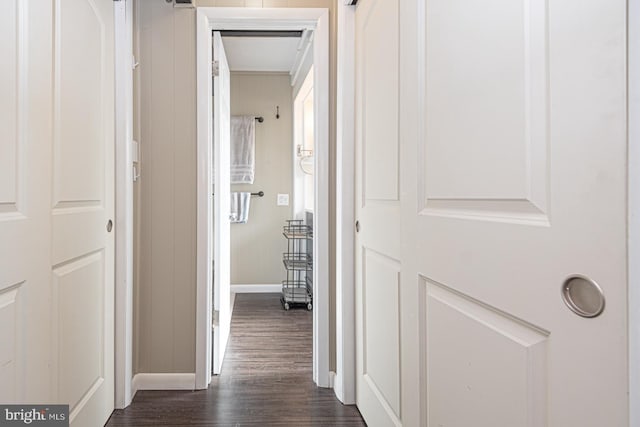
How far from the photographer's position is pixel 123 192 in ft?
6.14

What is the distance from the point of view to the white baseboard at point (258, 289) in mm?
4301

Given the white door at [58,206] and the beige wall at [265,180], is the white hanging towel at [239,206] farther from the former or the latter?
the white door at [58,206]

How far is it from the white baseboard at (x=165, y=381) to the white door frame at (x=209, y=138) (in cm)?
5

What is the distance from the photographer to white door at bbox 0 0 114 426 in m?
1.07

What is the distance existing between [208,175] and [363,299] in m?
1.01

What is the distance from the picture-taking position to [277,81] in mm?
4320

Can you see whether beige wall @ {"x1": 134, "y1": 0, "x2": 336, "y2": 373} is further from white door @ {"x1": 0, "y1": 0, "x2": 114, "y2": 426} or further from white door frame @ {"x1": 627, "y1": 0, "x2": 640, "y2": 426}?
white door frame @ {"x1": 627, "y1": 0, "x2": 640, "y2": 426}

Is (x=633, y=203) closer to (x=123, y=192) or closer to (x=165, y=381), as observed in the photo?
(x=123, y=192)

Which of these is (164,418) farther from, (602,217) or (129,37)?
(602,217)

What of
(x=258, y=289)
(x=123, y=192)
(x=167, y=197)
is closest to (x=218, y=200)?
(x=167, y=197)

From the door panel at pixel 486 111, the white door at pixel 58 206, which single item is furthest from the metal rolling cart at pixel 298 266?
the door panel at pixel 486 111

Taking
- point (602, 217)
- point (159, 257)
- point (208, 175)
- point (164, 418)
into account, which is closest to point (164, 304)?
point (159, 257)

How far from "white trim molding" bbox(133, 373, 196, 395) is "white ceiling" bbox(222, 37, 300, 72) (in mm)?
2649

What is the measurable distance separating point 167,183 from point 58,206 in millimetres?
726
